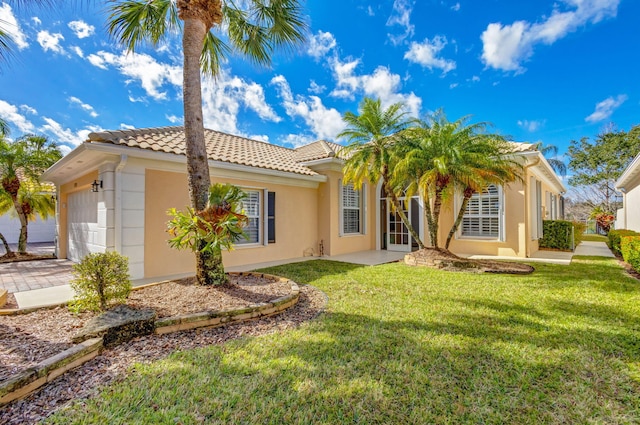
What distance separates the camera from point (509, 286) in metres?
7.38

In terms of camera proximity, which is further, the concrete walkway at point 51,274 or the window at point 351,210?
the window at point 351,210

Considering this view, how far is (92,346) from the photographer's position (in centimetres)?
371

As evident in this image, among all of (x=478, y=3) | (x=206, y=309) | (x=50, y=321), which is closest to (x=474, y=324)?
(x=206, y=309)

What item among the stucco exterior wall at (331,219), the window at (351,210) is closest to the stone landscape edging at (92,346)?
the stucco exterior wall at (331,219)

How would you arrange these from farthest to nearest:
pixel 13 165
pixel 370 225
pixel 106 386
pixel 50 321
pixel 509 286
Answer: pixel 370 225, pixel 13 165, pixel 509 286, pixel 50 321, pixel 106 386

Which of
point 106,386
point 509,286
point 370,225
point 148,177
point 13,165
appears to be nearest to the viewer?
point 106,386

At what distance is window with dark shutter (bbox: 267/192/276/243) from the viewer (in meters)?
11.2

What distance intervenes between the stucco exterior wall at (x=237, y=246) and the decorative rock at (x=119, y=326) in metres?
4.10

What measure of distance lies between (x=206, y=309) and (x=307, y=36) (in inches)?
324

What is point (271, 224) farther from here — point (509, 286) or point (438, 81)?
point (438, 81)

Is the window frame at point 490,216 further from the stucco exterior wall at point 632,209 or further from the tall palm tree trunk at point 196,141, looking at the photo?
the tall palm tree trunk at point 196,141

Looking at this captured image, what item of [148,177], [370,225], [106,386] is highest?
[148,177]

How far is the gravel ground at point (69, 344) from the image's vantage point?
2852 mm

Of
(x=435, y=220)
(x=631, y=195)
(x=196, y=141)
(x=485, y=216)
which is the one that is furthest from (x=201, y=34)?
(x=631, y=195)
